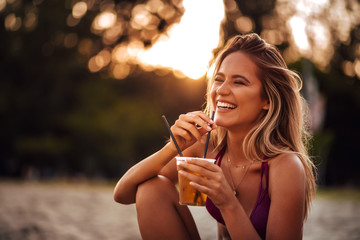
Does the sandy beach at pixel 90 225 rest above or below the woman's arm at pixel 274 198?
below

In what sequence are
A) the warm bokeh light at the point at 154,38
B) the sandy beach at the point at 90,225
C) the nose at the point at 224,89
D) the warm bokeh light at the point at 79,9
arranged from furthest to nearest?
the warm bokeh light at the point at 79,9, the warm bokeh light at the point at 154,38, the sandy beach at the point at 90,225, the nose at the point at 224,89

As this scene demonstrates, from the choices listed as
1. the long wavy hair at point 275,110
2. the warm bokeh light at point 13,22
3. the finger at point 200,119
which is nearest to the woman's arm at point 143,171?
the finger at point 200,119

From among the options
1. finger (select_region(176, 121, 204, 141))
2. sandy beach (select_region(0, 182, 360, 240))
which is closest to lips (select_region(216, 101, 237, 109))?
finger (select_region(176, 121, 204, 141))

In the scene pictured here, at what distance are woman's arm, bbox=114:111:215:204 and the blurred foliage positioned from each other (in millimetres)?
Result: 25431

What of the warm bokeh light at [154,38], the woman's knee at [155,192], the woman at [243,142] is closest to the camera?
the woman at [243,142]

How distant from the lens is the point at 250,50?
2.93m

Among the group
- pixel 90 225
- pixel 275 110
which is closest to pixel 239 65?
pixel 275 110

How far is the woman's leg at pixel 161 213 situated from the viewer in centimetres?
288

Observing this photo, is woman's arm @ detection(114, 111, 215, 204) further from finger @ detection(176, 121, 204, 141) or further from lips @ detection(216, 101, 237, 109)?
lips @ detection(216, 101, 237, 109)

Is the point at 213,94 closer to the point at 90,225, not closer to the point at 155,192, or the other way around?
the point at 155,192

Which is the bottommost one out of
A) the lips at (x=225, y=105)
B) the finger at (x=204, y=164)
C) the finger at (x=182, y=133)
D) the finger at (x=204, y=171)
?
the finger at (x=204, y=171)

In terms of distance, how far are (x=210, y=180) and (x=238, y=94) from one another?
2.43 feet

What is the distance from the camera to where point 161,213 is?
2896 millimetres

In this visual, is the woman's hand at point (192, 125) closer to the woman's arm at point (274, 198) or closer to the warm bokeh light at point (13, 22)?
the woman's arm at point (274, 198)
